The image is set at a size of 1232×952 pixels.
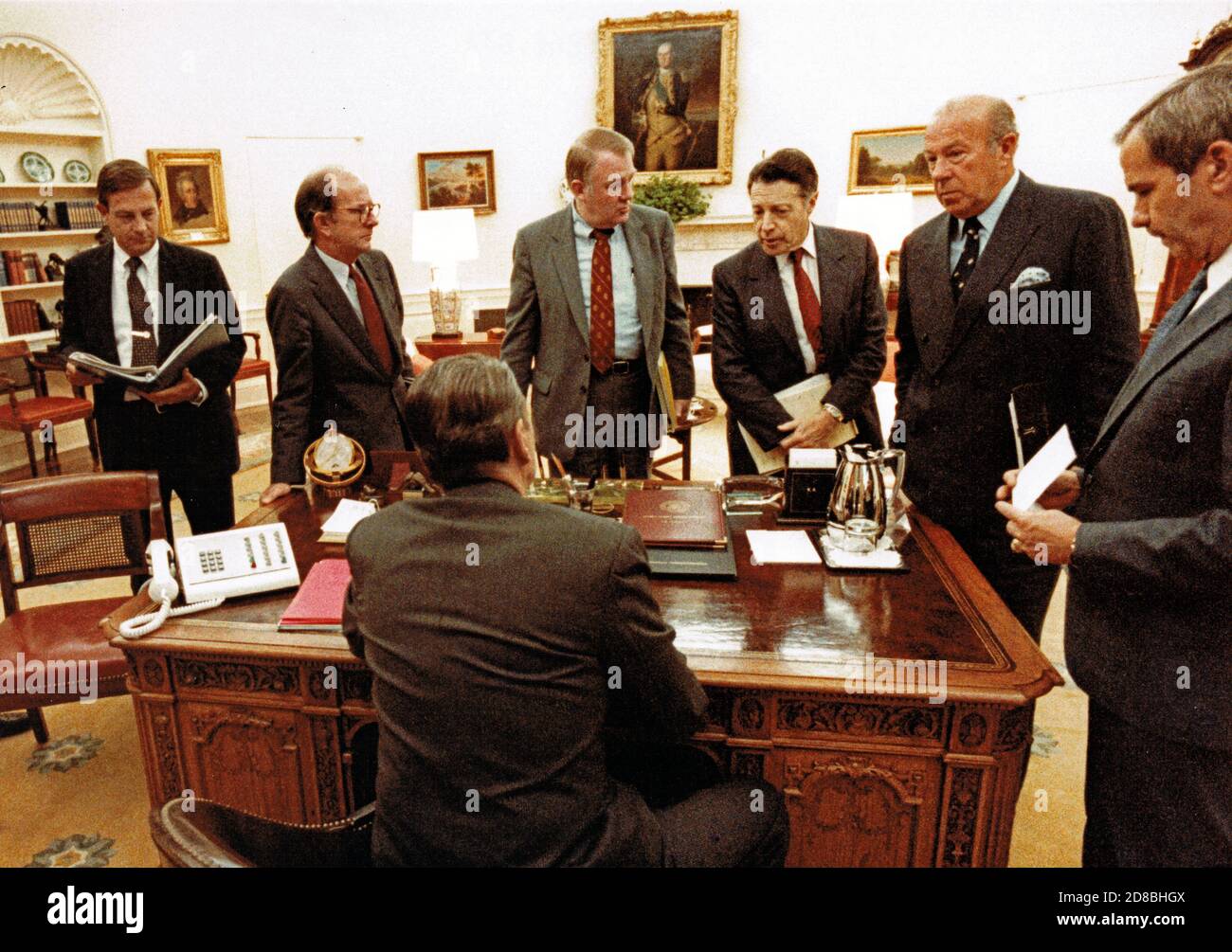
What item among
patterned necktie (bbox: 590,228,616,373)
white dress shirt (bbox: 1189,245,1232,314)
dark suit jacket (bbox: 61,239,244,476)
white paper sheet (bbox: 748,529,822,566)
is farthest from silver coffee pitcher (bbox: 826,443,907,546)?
dark suit jacket (bbox: 61,239,244,476)

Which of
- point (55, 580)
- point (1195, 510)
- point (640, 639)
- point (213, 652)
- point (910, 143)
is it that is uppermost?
point (910, 143)

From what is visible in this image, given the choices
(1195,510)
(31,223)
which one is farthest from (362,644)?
(31,223)

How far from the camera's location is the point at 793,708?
5.47 ft

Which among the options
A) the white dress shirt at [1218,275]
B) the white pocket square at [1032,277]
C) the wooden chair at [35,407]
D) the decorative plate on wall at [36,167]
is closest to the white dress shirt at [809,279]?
the white pocket square at [1032,277]

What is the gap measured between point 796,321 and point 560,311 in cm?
90

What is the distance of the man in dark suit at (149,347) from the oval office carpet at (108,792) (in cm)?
92

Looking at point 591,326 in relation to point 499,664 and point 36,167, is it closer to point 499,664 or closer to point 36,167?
point 499,664

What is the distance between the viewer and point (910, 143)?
7230 millimetres

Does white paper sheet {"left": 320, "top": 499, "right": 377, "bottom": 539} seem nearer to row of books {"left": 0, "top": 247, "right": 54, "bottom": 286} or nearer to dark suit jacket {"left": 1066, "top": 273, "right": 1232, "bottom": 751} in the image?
dark suit jacket {"left": 1066, "top": 273, "right": 1232, "bottom": 751}

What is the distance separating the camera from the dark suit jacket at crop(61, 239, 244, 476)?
3.22 m

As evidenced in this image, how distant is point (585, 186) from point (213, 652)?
209 cm

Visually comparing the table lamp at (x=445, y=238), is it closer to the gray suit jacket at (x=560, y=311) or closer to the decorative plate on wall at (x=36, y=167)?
the decorative plate on wall at (x=36, y=167)

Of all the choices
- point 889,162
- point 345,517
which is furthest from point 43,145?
point 889,162

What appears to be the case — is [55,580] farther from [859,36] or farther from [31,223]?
[859,36]
